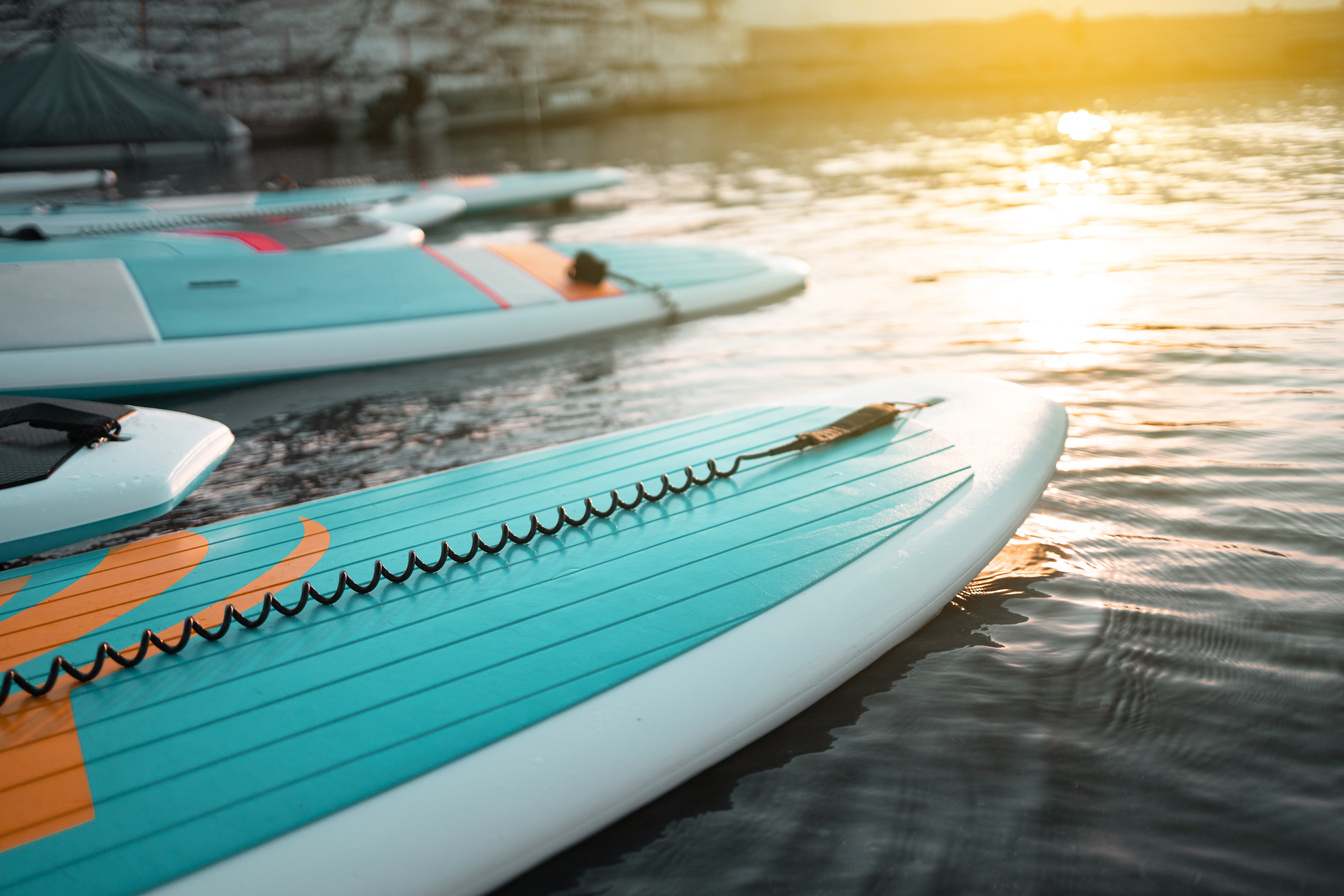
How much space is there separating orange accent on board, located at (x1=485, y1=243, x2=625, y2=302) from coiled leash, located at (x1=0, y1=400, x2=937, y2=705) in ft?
11.1

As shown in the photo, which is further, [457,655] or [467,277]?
[467,277]

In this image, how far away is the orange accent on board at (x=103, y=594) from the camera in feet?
7.36

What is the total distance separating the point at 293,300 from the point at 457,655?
4321 mm

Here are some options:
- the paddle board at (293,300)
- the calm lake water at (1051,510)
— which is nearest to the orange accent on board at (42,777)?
the calm lake water at (1051,510)

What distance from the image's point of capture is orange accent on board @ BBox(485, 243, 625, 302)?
655 cm

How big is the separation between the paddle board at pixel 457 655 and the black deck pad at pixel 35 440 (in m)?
0.54

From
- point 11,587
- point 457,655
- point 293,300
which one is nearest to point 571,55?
point 293,300

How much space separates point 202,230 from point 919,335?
5358 mm

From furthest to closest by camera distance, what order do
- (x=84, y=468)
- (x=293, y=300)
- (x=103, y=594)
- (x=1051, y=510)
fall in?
(x=293, y=300)
(x=1051, y=510)
(x=84, y=468)
(x=103, y=594)

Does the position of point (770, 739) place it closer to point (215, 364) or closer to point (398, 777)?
point (398, 777)

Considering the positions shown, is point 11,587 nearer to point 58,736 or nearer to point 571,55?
point 58,736

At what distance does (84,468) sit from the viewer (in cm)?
314

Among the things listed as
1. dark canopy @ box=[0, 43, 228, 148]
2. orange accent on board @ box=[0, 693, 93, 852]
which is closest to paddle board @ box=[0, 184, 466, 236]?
dark canopy @ box=[0, 43, 228, 148]

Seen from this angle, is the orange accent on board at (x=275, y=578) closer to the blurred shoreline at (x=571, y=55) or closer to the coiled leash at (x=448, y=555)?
the coiled leash at (x=448, y=555)
